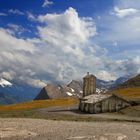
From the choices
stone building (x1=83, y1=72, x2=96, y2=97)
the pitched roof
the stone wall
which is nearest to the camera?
the stone wall

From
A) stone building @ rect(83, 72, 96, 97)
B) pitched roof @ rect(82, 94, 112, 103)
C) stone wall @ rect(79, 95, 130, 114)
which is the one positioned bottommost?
stone wall @ rect(79, 95, 130, 114)

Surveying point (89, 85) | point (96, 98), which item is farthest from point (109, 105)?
point (89, 85)

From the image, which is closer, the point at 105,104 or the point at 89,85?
the point at 105,104

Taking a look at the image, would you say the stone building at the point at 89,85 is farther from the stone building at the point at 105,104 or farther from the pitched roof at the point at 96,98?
the stone building at the point at 105,104

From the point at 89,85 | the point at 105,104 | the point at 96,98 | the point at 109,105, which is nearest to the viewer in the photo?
the point at 109,105

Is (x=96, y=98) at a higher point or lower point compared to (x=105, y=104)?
higher

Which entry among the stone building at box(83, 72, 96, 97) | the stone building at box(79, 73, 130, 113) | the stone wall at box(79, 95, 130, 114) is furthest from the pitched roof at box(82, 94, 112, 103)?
the stone building at box(83, 72, 96, 97)

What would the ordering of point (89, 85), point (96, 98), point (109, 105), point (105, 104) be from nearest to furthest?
1. point (109, 105)
2. point (105, 104)
3. point (96, 98)
4. point (89, 85)

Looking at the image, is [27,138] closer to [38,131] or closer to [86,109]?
[38,131]

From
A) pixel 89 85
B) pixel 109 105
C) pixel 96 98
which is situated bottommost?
pixel 109 105

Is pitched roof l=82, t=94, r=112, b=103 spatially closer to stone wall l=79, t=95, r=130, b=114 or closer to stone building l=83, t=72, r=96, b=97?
stone wall l=79, t=95, r=130, b=114

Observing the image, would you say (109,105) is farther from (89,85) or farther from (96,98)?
(89,85)

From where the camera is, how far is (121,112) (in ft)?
340

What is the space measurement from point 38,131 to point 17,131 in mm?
2947
